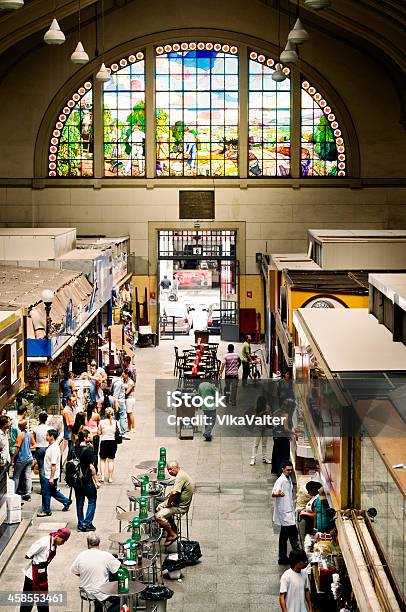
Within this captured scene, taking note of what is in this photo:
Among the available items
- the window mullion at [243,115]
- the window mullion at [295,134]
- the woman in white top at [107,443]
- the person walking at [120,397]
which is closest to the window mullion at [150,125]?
the window mullion at [243,115]

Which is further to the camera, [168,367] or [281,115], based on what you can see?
[281,115]

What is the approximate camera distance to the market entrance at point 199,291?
33.1m

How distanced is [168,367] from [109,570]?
55.4 ft

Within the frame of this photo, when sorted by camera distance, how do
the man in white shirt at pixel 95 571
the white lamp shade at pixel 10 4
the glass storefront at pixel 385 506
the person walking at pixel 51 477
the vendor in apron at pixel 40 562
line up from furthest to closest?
1. the white lamp shade at pixel 10 4
2. the person walking at pixel 51 477
3. the vendor in apron at pixel 40 562
4. the man in white shirt at pixel 95 571
5. the glass storefront at pixel 385 506

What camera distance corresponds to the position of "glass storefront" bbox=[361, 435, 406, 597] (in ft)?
18.6

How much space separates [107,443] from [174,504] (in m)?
3.21

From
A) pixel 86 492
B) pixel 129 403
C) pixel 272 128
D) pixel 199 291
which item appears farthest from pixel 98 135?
pixel 86 492

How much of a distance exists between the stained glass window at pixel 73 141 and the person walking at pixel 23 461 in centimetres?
1877

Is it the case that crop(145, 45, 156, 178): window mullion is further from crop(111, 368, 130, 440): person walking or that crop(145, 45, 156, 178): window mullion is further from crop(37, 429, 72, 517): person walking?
crop(37, 429, 72, 517): person walking

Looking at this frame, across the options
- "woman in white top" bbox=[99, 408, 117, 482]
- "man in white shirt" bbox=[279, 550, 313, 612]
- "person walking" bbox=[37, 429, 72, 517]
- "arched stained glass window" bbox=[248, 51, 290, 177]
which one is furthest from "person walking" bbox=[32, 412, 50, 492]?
"arched stained glass window" bbox=[248, 51, 290, 177]

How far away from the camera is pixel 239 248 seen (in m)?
33.1

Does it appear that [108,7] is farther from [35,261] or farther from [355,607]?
[355,607]

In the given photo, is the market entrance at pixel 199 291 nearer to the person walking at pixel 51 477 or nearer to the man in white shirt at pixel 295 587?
the person walking at pixel 51 477

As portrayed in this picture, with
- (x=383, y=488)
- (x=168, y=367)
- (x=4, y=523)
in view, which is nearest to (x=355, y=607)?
(x=383, y=488)
